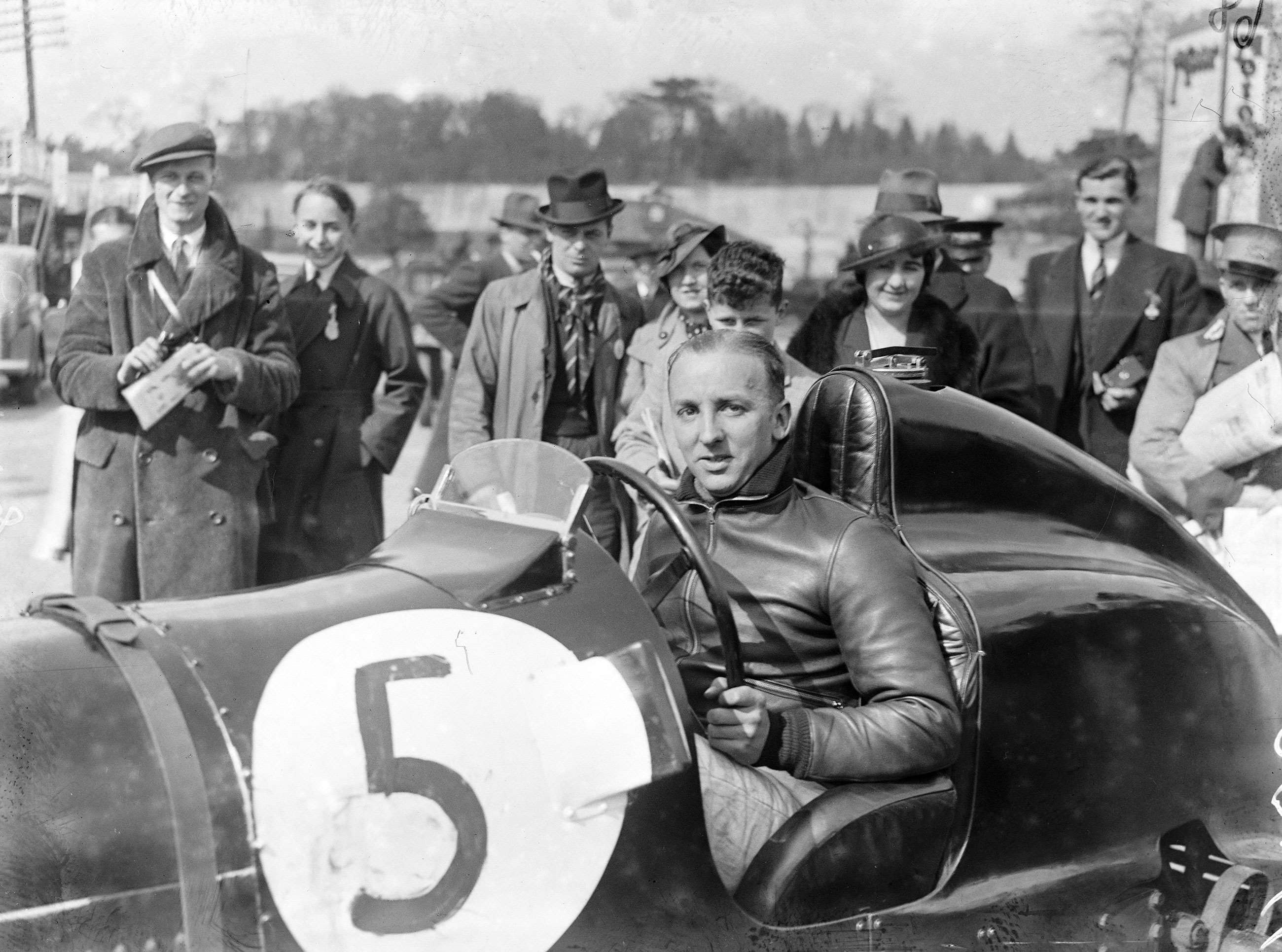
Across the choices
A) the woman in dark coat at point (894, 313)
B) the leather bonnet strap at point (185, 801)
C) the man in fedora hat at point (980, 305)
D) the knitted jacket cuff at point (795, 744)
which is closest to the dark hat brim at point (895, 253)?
the woman in dark coat at point (894, 313)

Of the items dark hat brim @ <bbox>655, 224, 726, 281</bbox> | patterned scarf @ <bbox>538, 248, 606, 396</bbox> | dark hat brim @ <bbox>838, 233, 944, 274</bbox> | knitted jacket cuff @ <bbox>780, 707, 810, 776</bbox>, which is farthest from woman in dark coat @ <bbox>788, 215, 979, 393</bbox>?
knitted jacket cuff @ <bbox>780, 707, 810, 776</bbox>

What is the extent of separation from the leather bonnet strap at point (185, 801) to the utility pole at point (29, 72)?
2.26m

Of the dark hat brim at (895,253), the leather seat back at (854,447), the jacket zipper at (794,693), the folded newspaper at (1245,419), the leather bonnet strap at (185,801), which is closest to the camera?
the leather bonnet strap at (185,801)

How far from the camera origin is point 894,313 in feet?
15.0

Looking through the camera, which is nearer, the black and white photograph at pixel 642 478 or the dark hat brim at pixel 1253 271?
the black and white photograph at pixel 642 478

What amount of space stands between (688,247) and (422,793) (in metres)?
3.08

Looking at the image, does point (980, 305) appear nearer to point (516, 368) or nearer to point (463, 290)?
point (516, 368)

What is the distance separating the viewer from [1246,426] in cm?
466

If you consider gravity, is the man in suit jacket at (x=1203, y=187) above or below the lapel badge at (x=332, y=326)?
above

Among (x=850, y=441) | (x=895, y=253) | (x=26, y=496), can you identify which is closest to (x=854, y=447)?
(x=850, y=441)

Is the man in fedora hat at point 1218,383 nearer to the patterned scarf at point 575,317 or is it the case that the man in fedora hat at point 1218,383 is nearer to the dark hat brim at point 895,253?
Result: the dark hat brim at point 895,253

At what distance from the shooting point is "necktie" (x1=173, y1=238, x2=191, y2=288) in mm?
4312

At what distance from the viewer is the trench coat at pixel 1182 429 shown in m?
4.64

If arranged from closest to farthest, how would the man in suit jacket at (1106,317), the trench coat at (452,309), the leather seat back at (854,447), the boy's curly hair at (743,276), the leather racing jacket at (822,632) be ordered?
the leather racing jacket at (822,632)
the leather seat back at (854,447)
the boy's curly hair at (743,276)
the man in suit jacket at (1106,317)
the trench coat at (452,309)
